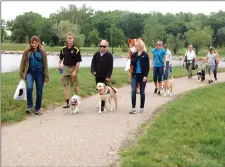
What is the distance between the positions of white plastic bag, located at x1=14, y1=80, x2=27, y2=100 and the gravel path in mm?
693

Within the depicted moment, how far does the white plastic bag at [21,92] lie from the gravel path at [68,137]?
0.69 m

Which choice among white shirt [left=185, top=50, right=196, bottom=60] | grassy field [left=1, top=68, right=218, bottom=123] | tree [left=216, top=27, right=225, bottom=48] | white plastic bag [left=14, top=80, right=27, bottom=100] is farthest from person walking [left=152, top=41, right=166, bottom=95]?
tree [left=216, top=27, right=225, bottom=48]

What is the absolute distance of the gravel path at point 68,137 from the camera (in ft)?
20.0

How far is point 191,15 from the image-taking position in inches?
4872

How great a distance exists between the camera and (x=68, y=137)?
24.4 ft

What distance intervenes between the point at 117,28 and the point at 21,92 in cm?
9503

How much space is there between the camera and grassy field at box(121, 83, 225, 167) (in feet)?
20.7

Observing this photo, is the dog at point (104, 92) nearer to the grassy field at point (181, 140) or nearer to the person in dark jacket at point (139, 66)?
the person in dark jacket at point (139, 66)

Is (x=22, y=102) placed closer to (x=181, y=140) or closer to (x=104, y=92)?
(x=104, y=92)

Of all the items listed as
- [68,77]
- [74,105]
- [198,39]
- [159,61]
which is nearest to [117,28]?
[198,39]

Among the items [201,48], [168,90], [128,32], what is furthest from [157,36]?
[168,90]

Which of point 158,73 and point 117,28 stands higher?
point 117,28

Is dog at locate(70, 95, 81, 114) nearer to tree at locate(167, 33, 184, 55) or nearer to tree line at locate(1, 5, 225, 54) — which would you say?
tree line at locate(1, 5, 225, 54)

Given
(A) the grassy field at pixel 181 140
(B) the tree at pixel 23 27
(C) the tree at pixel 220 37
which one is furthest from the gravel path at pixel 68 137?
(B) the tree at pixel 23 27
